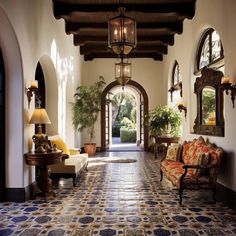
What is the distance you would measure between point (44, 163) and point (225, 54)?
3.57 meters

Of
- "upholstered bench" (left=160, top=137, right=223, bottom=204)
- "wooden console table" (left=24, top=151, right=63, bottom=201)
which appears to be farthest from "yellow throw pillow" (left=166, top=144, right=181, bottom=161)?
"wooden console table" (left=24, top=151, right=63, bottom=201)

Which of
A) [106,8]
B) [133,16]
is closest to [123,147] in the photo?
→ [133,16]

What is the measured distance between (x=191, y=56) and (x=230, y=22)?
8.25 feet

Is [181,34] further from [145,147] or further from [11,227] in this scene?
[11,227]

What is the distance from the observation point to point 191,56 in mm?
7094

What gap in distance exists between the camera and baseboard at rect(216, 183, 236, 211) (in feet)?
14.5

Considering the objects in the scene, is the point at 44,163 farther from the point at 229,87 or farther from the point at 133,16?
the point at 133,16

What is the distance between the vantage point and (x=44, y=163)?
479 cm

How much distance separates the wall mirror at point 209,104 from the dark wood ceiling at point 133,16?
6.12 feet

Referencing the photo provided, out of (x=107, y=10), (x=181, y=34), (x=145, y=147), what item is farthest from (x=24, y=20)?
(x=145, y=147)

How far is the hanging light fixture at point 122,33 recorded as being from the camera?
192 inches

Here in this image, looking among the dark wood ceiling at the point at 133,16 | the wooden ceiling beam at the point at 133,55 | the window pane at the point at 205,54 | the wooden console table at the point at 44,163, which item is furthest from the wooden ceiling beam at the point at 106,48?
the wooden console table at the point at 44,163

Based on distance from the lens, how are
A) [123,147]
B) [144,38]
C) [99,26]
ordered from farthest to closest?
[123,147], [144,38], [99,26]

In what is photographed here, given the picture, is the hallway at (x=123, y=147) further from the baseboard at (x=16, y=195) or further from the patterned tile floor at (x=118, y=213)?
the baseboard at (x=16, y=195)
